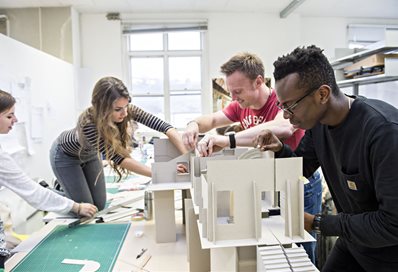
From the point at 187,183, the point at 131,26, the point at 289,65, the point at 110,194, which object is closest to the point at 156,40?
the point at 131,26

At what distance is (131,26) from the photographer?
4758 mm

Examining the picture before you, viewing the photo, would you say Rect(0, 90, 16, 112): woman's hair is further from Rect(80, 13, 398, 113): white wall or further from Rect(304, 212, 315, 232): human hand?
Rect(80, 13, 398, 113): white wall

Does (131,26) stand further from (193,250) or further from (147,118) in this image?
(193,250)

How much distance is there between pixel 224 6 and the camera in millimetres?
4562

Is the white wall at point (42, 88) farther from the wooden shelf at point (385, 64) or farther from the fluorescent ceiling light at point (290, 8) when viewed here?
the wooden shelf at point (385, 64)

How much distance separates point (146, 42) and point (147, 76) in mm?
547

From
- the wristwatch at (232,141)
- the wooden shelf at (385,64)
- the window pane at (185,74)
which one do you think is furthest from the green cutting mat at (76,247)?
the window pane at (185,74)

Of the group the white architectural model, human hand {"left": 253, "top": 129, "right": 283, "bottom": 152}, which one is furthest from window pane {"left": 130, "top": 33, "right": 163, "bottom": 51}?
the white architectural model

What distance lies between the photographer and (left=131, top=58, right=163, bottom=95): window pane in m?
5.00

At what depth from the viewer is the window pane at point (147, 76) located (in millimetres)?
5004

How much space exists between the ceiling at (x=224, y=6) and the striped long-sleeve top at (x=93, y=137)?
2879 millimetres

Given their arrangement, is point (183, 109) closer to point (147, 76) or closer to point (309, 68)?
point (147, 76)

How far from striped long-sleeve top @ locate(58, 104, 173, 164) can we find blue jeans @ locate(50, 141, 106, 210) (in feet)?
0.19

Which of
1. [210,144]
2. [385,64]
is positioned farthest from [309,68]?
[385,64]
